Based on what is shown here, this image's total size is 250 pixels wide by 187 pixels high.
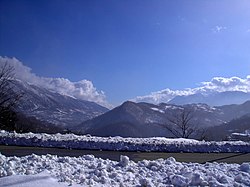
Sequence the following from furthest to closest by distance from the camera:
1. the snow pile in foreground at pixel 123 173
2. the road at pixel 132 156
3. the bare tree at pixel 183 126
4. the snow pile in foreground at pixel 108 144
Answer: the bare tree at pixel 183 126 → the snow pile in foreground at pixel 108 144 → the road at pixel 132 156 → the snow pile in foreground at pixel 123 173

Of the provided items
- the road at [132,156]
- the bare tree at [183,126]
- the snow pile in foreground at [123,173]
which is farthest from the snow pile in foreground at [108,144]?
the bare tree at [183,126]

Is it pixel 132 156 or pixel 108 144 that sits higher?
pixel 108 144

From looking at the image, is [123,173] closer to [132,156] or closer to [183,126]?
[132,156]

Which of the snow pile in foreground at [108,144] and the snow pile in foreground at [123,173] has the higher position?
the snow pile in foreground at [108,144]

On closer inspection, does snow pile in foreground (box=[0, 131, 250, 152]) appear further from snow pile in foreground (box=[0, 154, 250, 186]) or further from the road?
snow pile in foreground (box=[0, 154, 250, 186])

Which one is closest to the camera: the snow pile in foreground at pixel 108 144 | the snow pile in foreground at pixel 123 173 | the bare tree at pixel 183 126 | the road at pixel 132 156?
the snow pile in foreground at pixel 123 173

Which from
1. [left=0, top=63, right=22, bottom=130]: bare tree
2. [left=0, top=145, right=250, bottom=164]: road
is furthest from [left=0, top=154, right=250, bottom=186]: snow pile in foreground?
[left=0, top=63, right=22, bottom=130]: bare tree

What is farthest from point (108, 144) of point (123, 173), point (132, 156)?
point (123, 173)

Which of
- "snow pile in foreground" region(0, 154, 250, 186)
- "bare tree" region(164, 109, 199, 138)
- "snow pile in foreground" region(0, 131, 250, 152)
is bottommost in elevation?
"snow pile in foreground" region(0, 154, 250, 186)

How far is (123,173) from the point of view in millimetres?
9977

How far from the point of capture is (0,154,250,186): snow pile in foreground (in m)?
9.07

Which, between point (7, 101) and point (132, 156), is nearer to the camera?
point (132, 156)

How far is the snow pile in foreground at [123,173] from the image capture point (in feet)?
29.8

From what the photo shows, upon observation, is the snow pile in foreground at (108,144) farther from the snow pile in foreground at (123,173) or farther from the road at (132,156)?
the snow pile in foreground at (123,173)
